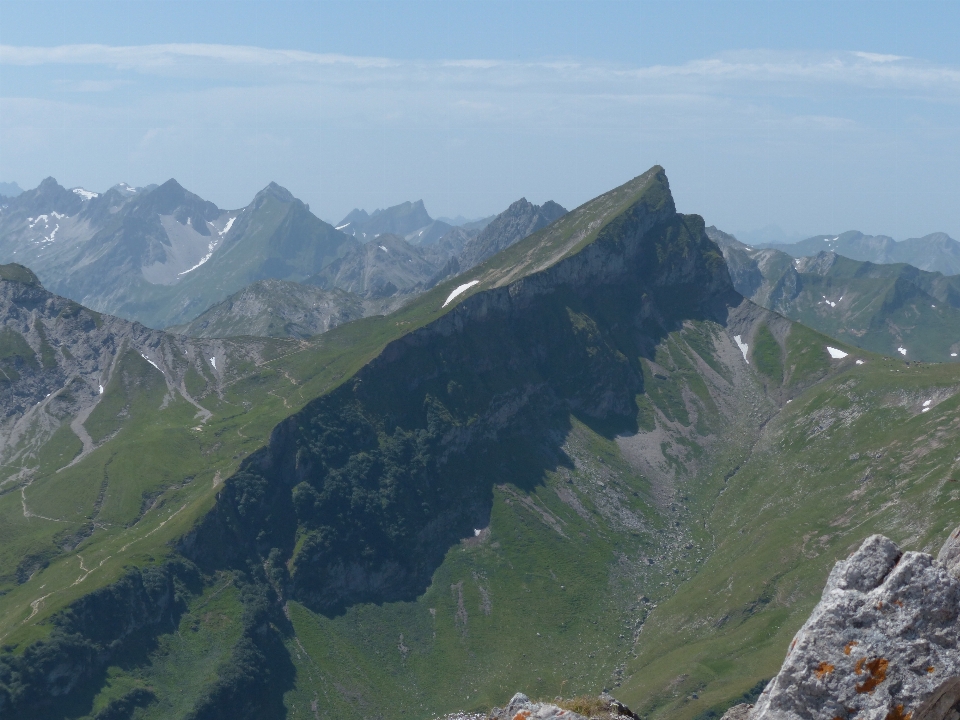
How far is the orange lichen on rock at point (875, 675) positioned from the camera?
24.2m

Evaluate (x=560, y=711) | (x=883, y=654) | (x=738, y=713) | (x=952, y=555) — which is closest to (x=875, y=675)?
(x=883, y=654)

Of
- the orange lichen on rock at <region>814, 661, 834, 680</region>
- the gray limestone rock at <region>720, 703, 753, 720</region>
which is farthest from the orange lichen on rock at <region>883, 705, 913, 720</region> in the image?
the gray limestone rock at <region>720, 703, 753, 720</region>

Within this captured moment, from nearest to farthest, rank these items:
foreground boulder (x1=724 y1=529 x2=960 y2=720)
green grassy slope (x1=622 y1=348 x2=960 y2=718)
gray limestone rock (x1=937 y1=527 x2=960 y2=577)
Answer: foreground boulder (x1=724 y1=529 x2=960 y2=720)
gray limestone rock (x1=937 y1=527 x2=960 y2=577)
green grassy slope (x1=622 y1=348 x2=960 y2=718)

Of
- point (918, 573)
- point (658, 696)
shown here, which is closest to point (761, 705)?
point (918, 573)

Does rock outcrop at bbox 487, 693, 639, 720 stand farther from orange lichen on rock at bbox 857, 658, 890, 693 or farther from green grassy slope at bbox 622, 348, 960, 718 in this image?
green grassy slope at bbox 622, 348, 960, 718

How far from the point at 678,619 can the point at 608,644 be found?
17172 mm

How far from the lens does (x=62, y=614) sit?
161250mm

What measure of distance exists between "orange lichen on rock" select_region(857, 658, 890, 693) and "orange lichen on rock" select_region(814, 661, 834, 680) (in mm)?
871

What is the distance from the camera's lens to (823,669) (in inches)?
976

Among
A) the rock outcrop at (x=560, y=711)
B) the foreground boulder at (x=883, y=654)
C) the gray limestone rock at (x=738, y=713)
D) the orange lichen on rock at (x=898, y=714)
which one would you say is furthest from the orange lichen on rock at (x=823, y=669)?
the rock outcrop at (x=560, y=711)

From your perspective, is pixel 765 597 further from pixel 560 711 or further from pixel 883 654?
pixel 883 654

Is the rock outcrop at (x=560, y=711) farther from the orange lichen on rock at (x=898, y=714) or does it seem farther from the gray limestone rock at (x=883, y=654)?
the orange lichen on rock at (x=898, y=714)

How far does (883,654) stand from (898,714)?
64.7 inches

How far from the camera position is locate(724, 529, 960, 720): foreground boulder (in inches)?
942
